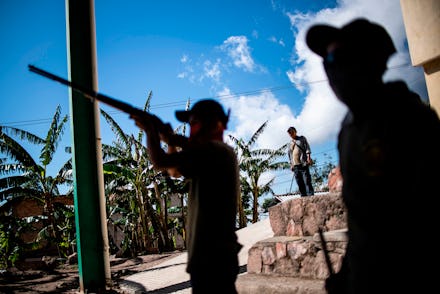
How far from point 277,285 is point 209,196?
1980 millimetres

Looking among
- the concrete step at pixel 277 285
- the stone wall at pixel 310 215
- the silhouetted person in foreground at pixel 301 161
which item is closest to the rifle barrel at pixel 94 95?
the concrete step at pixel 277 285

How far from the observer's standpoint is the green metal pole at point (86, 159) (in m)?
3.83

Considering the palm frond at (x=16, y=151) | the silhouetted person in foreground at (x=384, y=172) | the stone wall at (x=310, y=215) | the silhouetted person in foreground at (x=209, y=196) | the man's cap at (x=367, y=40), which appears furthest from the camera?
the palm frond at (x=16, y=151)

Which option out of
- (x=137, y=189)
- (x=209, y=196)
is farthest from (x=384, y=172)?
(x=137, y=189)

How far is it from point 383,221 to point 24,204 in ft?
87.9

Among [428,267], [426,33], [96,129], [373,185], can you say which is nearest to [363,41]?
[373,185]

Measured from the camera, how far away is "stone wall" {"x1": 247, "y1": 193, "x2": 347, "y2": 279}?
3234 millimetres

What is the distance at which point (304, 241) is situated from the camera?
3.43 m

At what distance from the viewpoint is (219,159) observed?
1.78 metres

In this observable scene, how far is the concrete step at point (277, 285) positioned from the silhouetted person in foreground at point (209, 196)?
5.18ft

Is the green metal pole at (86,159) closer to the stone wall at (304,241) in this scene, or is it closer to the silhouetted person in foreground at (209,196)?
the stone wall at (304,241)

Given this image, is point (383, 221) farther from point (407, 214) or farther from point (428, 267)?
point (428, 267)

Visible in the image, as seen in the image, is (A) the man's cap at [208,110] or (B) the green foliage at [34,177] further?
(B) the green foliage at [34,177]

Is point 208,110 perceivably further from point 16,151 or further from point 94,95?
point 16,151
